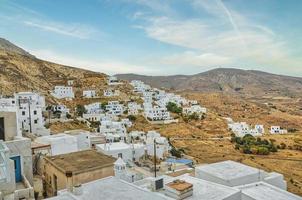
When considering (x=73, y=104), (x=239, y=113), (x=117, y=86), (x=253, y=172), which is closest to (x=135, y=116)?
(x=73, y=104)

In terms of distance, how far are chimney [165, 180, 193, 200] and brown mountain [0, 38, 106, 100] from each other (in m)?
71.6

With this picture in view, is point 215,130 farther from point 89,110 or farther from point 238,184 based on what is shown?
point 238,184

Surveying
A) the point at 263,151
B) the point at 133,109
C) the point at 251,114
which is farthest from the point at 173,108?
the point at 263,151

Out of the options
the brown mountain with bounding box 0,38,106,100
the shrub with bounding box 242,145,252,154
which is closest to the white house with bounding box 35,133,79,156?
the shrub with bounding box 242,145,252,154

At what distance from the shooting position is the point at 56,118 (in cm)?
6219

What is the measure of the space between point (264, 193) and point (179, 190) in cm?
424

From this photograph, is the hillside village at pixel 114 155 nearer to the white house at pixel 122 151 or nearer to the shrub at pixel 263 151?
the shrub at pixel 263 151

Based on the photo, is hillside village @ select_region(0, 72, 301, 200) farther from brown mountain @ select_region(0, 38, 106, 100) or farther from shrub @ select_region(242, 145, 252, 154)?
brown mountain @ select_region(0, 38, 106, 100)

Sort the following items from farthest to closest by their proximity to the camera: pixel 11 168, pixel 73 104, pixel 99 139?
pixel 73 104 → pixel 99 139 → pixel 11 168

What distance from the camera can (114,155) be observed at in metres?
33.3

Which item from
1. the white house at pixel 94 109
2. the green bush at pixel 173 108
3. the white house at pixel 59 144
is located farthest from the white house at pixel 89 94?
the white house at pixel 59 144

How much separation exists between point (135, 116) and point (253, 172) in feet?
190

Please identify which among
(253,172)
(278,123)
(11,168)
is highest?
(11,168)

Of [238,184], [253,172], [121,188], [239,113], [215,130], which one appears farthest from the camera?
[239,113]
